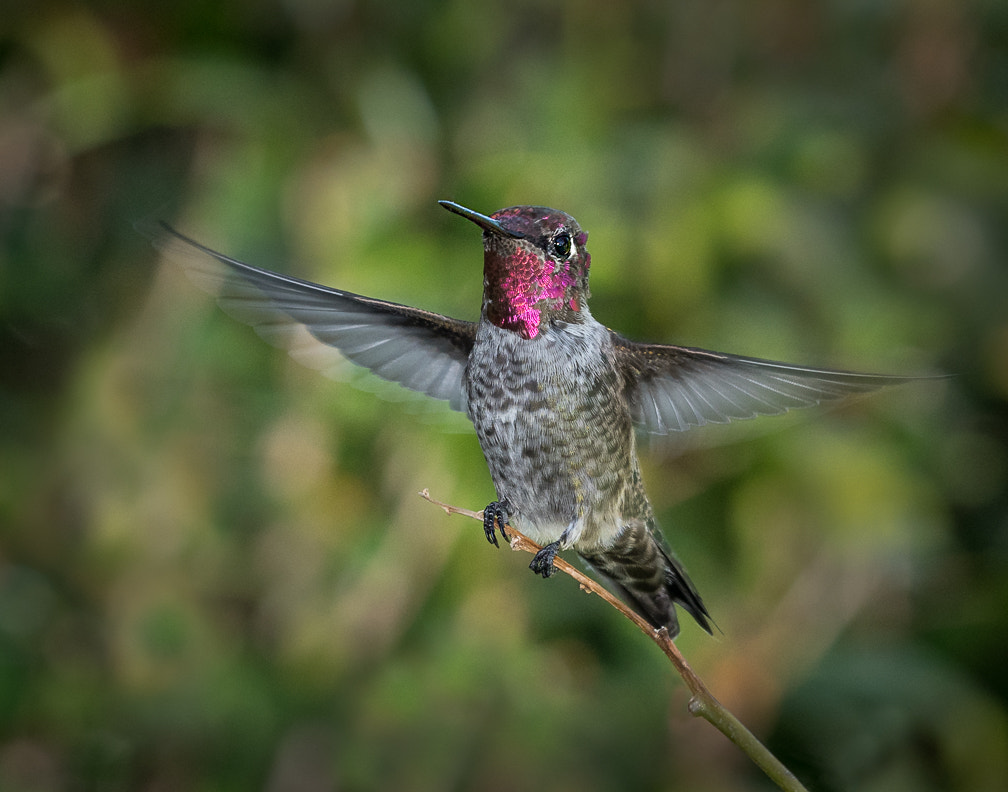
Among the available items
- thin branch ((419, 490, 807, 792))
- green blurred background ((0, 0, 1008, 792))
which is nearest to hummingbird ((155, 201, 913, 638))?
thin branch ((419, 490, 807, 792))

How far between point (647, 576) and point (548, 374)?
0.49 meters

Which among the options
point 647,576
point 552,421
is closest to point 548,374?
point 552,421

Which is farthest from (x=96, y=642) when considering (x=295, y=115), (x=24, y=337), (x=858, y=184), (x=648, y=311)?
(x=858, y=184)

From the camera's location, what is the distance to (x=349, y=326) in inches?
73.1

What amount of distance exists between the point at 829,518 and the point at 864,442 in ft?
0.77

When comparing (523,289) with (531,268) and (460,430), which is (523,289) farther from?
(460,430)

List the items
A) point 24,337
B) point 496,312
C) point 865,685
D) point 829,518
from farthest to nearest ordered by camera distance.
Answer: point 24,337 < point 865,685 < point 829,518 < point 496,312

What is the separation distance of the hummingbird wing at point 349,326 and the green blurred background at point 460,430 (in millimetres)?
644

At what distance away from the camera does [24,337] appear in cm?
356

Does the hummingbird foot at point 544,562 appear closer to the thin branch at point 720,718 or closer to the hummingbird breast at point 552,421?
the hummingbird breast at point 552,421

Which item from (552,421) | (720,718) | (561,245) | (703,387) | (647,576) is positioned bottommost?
(720,718)

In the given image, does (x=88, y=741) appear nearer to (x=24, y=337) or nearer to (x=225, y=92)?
(x=24, y=337)

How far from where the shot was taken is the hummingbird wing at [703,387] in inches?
61.4

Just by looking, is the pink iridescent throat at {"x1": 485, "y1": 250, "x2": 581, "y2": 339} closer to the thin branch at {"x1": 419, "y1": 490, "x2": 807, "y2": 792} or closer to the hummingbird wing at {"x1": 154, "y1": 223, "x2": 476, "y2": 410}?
the hummingbird wing at {"x1": 154, "y1": 223, "x2": 476, "y2": 410}
